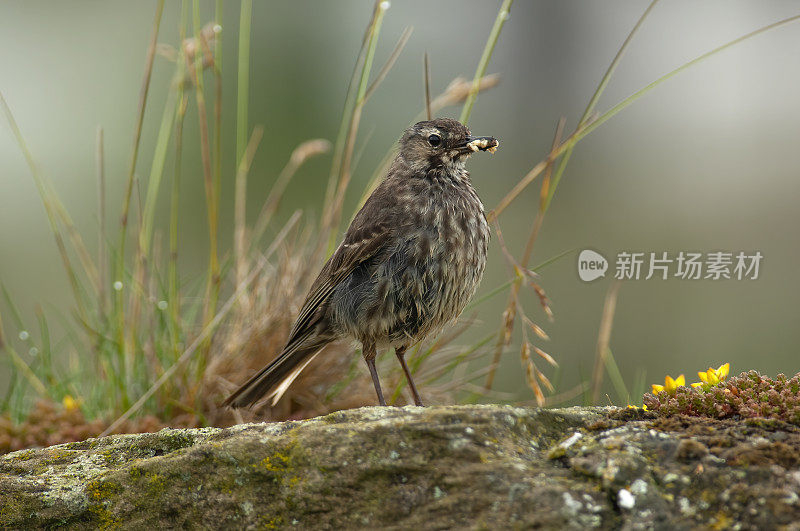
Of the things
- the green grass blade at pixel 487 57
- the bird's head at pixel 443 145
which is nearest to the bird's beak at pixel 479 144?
the bird's head at pixel 443 145

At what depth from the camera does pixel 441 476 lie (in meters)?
2.19

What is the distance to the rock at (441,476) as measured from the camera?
1.99 m

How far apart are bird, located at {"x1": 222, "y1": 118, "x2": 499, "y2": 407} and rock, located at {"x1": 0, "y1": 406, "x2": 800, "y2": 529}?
1168 millimetres

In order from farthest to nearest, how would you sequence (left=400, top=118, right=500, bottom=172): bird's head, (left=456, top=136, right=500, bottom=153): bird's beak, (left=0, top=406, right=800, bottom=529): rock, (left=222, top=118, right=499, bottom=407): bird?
(left=400, top=118, right=500, bottom=172): bird's head → (left=456, top=136, right=500, bottom=153): bird's beak → (left=222, top=118, right=499, bottom=407): bird → (left=0, top=406, right=800, bottom=529): rock

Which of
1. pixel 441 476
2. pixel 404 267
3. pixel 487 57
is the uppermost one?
pixel 487 57

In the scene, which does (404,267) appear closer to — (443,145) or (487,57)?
(443,145)

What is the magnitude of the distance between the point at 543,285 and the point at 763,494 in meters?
7.38

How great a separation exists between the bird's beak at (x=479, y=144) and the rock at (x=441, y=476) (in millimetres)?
1602

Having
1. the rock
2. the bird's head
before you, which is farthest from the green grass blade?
the rock

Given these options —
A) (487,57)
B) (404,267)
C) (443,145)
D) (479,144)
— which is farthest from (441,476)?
(487,57)

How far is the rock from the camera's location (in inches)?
78.4

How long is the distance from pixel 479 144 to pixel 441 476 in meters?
2.04

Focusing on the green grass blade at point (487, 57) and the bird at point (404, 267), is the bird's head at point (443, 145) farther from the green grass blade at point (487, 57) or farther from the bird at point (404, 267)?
the green grass blade at point (487, 57)

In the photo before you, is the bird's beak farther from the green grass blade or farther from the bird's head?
the green grass blade
